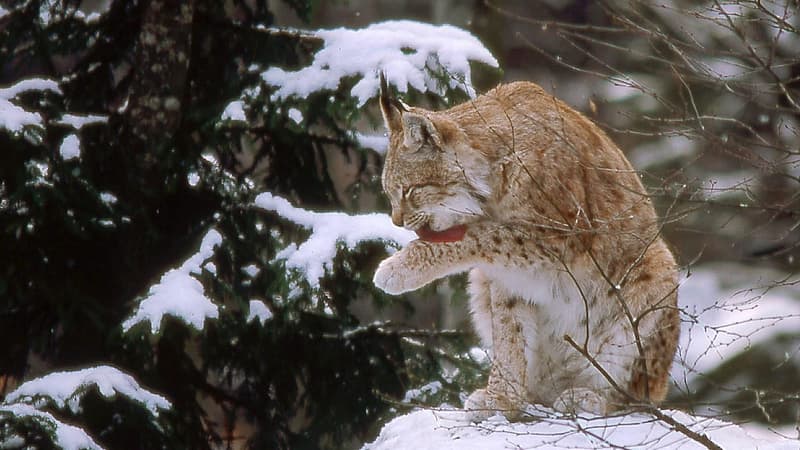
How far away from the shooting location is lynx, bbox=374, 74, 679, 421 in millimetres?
4754

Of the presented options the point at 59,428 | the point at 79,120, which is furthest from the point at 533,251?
the point at 79,120

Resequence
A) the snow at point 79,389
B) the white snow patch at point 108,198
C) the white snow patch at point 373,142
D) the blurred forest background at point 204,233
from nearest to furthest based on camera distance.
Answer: the snow at point 79,389 → the blurred forest background at point 204,233 → the white snow patch at point 108,198 → the white snow patch at point 373,142

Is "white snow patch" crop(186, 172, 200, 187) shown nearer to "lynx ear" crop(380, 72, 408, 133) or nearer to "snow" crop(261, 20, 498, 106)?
"snow" crop(261, 20, 498, 106)

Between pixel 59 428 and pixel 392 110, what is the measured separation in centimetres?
196

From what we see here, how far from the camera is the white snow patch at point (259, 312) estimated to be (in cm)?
595

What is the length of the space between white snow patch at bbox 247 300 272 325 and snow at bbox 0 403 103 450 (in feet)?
3.97

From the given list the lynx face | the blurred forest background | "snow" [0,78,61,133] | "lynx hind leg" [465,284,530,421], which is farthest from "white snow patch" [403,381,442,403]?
"snow" [0,78,61,133]

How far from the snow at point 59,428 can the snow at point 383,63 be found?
6.37ft

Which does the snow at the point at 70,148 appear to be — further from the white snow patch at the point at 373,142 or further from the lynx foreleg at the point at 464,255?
the lynx foreleg at the point at 464,255

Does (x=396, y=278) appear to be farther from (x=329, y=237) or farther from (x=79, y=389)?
(x=79, y=389)

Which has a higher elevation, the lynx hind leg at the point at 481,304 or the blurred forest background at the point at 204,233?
the blurred forest background at the point at 204,233

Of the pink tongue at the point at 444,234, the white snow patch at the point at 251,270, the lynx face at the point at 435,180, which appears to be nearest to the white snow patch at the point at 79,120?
the white snow patch at the point at 251,270

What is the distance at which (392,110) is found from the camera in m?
5.05

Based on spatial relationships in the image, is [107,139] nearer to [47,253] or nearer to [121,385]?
[47,253]
